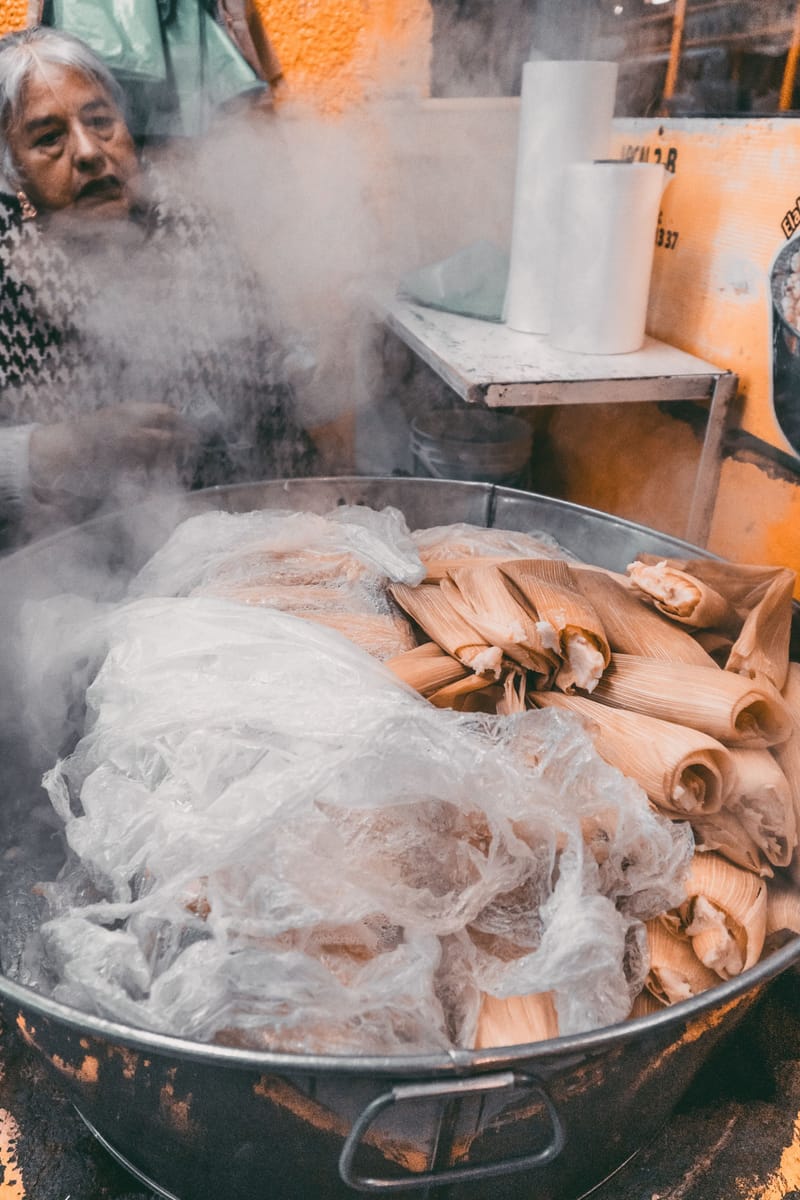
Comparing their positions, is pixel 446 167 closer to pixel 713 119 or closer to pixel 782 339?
pixel 713 119

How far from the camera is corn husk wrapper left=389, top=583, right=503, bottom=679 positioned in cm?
117

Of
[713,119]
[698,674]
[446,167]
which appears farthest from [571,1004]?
[446,167]

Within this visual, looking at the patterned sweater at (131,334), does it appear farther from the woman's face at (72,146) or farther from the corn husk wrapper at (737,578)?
the corn husk wrapper at (737,578)

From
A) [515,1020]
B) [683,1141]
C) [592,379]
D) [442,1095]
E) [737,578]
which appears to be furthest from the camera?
[592,379]

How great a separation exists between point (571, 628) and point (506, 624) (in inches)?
3.7

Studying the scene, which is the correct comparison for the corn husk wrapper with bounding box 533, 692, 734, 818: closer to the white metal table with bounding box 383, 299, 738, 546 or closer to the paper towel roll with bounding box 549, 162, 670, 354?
the white metal table with bounding box 383, 299, 738, 546

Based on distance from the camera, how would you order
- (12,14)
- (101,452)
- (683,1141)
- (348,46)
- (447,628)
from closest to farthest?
1. (683,1141)
2. (447,628)
3. (101,452)
4. (12,14)
5. (348,46)

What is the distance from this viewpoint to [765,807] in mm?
1064

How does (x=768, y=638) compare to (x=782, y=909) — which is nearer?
(x=782, y=909)

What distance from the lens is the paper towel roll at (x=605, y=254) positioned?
5.77 feet

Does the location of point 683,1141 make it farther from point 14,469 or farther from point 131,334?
point 131,334

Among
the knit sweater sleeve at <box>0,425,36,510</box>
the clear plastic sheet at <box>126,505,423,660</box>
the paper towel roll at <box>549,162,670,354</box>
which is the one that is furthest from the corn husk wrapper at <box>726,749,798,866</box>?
the knit sweater sleeve at <box>0,425,36,510</box>

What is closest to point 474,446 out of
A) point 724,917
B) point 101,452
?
point 101,452

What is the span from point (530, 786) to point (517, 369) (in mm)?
1132
